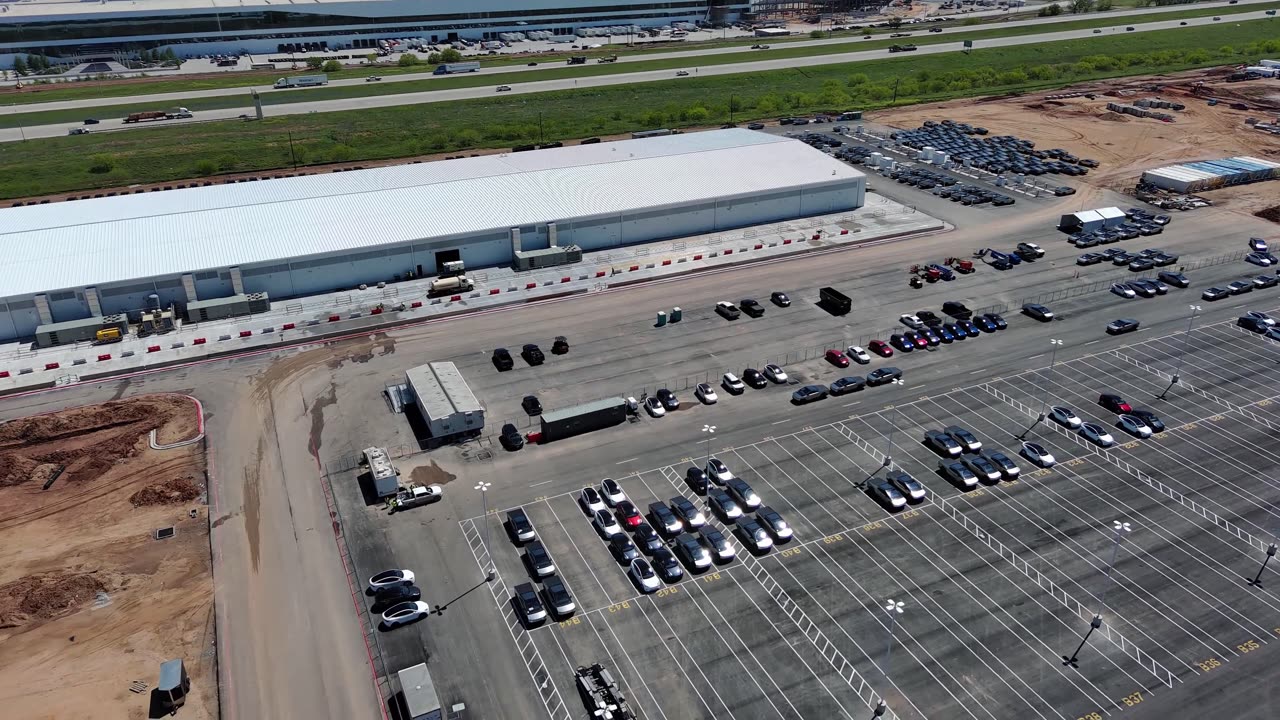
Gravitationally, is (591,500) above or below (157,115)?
below

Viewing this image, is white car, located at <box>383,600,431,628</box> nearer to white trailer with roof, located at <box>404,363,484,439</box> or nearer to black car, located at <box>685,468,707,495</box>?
white trailer with roof, located at <box>404,363,484,439</box>

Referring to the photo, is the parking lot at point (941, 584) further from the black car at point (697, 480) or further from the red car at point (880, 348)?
the red car at point (880, 348)

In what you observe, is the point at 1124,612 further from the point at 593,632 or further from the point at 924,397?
the point at 593,632

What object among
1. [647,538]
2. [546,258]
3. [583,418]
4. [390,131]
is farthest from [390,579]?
[390,131]

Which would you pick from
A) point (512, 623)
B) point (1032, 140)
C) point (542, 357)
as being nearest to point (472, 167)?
point (542, 357)

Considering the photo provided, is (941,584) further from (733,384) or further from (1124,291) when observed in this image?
(1124,291)

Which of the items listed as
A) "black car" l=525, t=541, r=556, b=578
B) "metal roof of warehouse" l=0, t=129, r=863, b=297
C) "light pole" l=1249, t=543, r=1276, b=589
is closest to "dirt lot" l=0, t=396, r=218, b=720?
"black car" l=525, t=541, r=556, b=578
